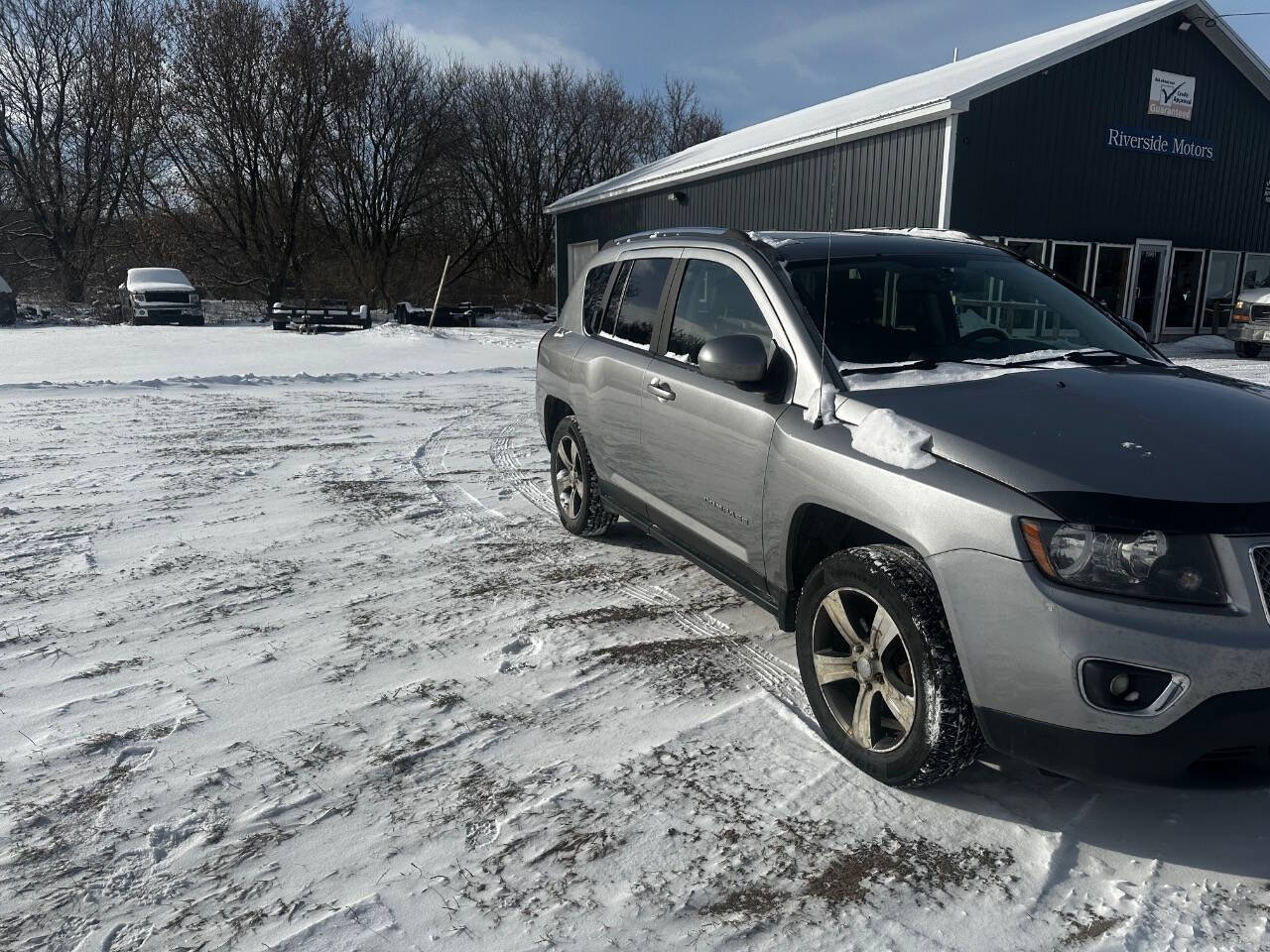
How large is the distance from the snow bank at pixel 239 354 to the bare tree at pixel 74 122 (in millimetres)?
15698

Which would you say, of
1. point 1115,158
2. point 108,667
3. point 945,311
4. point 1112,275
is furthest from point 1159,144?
point 108,667

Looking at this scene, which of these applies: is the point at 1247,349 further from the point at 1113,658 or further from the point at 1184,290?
the point at 1113,658

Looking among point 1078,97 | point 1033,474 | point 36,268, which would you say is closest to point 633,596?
point 1033,474

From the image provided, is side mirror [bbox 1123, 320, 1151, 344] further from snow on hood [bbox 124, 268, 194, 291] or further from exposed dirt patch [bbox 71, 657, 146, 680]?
snow on hood [bbox 124, 268, 194, 291]

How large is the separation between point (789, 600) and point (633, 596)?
1.35 m

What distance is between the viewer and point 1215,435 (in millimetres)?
2645

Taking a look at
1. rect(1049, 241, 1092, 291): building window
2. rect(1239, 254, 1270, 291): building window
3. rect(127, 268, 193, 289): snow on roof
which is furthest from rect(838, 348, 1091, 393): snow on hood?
rect(127, 268, 193, 289): snow on roof

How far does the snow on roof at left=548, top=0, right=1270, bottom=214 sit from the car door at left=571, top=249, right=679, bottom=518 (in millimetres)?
13255

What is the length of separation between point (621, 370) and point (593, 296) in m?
0.98

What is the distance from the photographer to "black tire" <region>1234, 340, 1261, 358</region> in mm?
18109

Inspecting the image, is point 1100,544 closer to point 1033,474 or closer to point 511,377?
point 1033,474

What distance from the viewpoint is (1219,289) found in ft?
71.0

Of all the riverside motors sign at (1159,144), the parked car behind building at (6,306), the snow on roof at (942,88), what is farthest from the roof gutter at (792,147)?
the parked car behind building at (6,306)

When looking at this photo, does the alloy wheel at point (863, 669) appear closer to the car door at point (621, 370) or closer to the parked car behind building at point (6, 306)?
the car door at point (621, 370)
